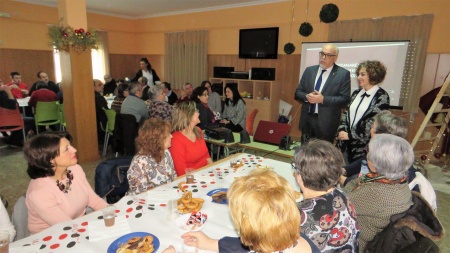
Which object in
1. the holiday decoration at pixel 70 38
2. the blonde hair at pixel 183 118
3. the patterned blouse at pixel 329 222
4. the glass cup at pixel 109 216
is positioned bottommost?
the glass cup at pixel 109 216

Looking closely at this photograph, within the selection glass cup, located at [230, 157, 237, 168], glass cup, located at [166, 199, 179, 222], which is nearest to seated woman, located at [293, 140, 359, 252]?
glass cup, located at [166, 199, 179, 222]

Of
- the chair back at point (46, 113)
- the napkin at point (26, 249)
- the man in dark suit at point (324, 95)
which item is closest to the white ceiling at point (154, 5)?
the chair back at point (46, 113)

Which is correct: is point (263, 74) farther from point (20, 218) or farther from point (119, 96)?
point (20, 218)

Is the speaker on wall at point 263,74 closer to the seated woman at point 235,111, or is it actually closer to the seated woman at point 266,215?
the seated woman at point 235,111

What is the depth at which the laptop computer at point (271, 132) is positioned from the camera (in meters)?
3.50

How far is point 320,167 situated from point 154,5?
25.7 feet

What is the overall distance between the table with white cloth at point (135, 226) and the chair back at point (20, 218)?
0.34 m

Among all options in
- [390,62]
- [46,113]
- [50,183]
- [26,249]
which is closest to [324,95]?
[50,183]

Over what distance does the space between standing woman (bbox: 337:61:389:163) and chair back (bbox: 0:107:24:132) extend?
17.6ft

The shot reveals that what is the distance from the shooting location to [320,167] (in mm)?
1377

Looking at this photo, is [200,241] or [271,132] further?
[271,132]

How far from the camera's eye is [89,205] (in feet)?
6.51

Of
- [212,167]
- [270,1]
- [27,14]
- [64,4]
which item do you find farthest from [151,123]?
[27,14]

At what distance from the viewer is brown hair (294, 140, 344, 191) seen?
4.50 feet
